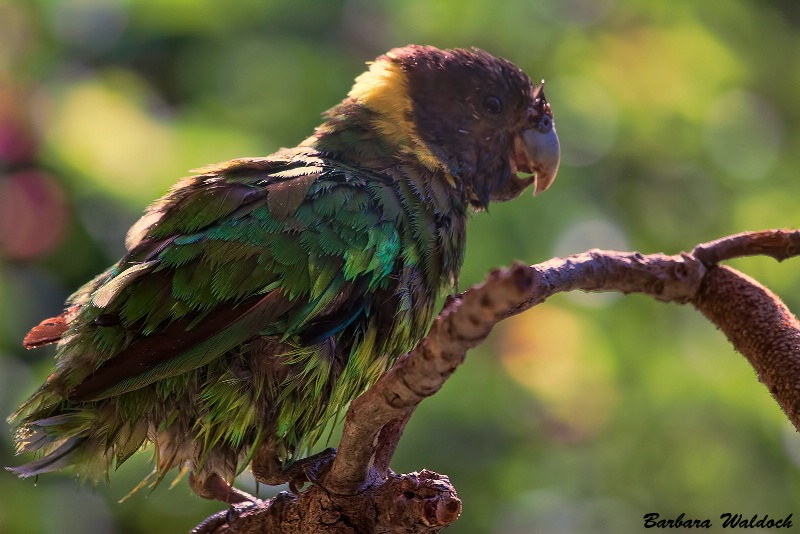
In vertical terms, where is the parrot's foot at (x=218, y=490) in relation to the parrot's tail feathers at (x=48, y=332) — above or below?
below

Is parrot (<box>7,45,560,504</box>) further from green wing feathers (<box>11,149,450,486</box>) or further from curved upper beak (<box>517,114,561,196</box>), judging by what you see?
curved upper beak (<box>517,114,561,196</box>)

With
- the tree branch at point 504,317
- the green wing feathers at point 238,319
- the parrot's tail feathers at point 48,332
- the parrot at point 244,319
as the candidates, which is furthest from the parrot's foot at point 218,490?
the parrot's tail feathers at point 48,332

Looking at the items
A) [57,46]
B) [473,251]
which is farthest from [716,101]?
[57,46]

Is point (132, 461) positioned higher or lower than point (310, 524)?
higher

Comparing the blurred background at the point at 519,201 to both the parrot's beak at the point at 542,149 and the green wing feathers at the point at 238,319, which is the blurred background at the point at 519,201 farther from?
the green wing feathers at the point at 238,319

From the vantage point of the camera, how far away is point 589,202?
4.76 metres

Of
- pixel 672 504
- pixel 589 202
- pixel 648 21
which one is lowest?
pixel 672 504

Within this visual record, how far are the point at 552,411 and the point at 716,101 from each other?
82.6 inches

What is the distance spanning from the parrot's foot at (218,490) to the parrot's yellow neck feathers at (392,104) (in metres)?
1.18

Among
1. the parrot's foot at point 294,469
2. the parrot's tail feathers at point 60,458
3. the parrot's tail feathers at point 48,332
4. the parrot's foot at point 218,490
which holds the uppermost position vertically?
the parrot's tail feathers at point 48,332

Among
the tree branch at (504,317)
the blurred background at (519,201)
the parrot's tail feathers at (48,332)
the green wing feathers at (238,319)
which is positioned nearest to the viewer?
the tree branch at (504,317)

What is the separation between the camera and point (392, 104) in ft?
Answer: 9.81

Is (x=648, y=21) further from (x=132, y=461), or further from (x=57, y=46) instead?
(x=132, y=461)

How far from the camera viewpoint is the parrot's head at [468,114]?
2967mm
